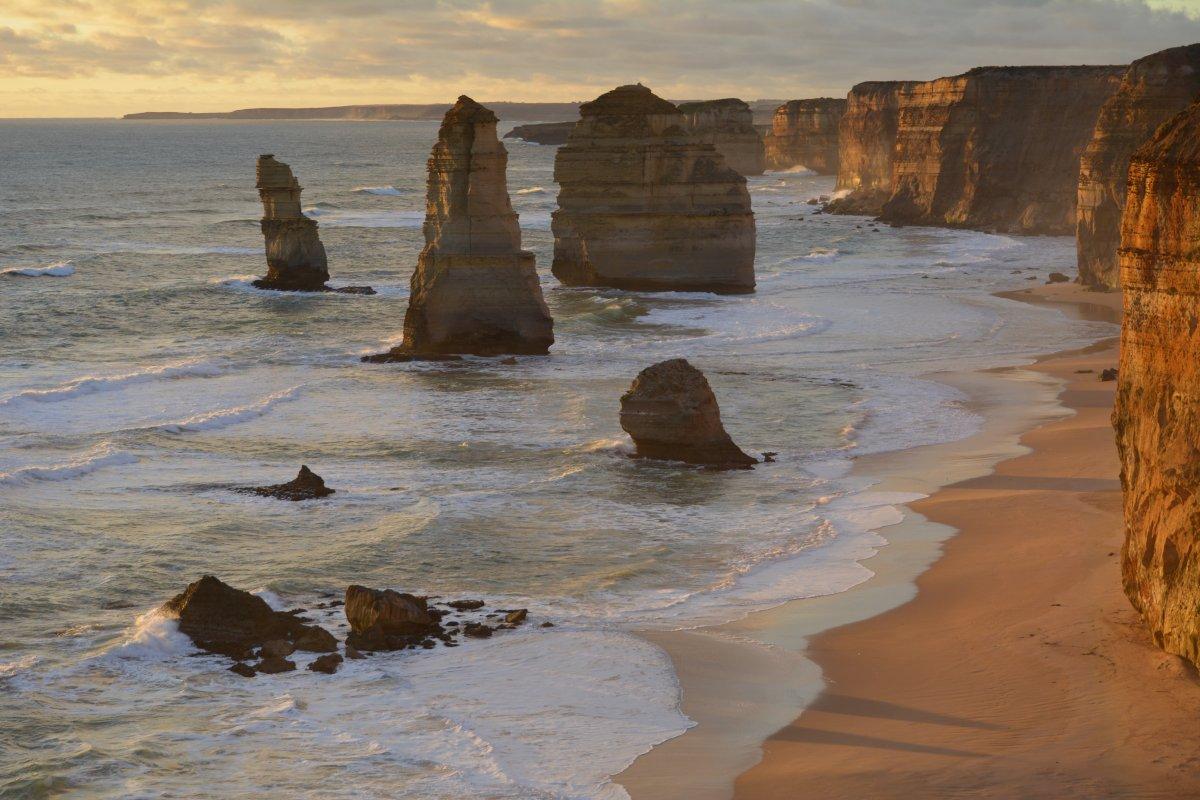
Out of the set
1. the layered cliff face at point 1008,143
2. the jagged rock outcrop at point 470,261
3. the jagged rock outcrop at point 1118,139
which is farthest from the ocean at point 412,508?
the layered cliff face at point 1008,143

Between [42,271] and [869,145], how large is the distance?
2461 inches

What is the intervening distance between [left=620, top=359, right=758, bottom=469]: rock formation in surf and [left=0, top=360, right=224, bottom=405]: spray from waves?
568 inches

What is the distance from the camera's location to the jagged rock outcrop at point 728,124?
110250 millimetres

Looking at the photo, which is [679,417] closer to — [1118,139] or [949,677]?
[949,677]

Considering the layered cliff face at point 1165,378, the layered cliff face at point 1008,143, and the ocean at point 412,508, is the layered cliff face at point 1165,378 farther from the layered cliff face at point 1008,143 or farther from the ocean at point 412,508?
the layered cliff face at point 1008,143

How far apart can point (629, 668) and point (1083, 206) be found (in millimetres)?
40666

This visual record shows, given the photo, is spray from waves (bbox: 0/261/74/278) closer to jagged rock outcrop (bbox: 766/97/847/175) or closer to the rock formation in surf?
the rock formation in surf

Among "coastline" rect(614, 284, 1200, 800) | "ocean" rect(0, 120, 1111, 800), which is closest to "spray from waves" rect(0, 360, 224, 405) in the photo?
"ocean" rect(0, 120, 1111, 800)

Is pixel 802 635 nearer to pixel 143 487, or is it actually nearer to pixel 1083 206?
pixel 143 487

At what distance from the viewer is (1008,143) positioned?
3103 inches

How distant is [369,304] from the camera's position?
49250 mm

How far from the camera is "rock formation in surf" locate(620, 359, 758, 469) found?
2450 cm

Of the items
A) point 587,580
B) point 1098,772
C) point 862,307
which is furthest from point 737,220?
point 1098,772

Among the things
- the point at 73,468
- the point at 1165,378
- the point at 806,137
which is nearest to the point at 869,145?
the point at 806,137
